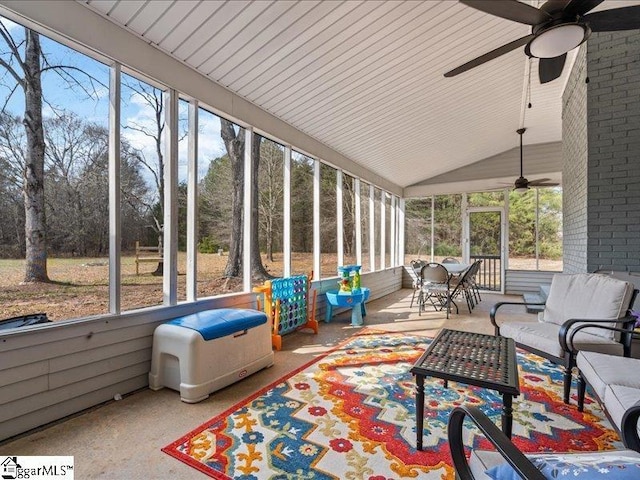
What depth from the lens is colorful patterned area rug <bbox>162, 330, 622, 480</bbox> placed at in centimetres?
179

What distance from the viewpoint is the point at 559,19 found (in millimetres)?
1979

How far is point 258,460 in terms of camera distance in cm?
184

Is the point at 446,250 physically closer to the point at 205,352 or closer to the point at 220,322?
the point at 220,322

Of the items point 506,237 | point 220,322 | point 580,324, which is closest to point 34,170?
point 220,322

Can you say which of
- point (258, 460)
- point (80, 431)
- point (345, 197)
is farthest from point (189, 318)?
point (345, 197)

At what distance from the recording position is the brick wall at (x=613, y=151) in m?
3.75

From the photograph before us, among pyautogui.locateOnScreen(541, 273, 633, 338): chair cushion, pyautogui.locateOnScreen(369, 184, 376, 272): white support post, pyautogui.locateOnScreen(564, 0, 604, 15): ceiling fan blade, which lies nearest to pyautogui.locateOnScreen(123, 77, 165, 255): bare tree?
pyautogui.locateOnScreen(564, 0, 604, 15): ceiling fan blade

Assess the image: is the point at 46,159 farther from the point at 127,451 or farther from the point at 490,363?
the point at 490,363

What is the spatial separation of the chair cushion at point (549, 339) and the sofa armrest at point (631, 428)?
1239 mm

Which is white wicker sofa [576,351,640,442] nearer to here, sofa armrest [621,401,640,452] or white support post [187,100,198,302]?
sofa armrest [621,401,640,452]

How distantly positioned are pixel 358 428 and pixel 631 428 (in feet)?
4.51

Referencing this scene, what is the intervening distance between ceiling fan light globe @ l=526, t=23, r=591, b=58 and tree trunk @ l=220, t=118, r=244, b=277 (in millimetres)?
2922

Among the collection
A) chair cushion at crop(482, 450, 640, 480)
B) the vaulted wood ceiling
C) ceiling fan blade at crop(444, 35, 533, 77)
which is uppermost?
the vaulted wood ceiling

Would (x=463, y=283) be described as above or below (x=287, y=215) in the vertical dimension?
below
